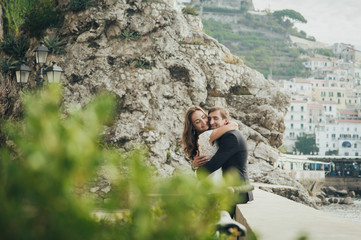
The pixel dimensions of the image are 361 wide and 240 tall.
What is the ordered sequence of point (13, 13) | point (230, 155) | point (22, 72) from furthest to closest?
point (13, 13) < point (22, 72) < point (230, 155)

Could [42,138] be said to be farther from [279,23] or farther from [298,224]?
[279,23]

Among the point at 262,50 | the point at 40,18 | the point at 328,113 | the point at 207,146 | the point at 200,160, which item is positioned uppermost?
the point at 262,50

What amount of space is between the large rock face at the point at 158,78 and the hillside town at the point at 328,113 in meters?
68.5

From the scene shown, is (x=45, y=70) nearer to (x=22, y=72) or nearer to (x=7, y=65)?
(x=22, y=72)

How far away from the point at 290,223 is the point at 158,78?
17.5 metres

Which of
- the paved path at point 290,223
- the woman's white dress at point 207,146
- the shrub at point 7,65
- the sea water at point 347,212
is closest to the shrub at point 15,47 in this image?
the shrub at point 7,65

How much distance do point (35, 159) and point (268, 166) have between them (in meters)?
19.2

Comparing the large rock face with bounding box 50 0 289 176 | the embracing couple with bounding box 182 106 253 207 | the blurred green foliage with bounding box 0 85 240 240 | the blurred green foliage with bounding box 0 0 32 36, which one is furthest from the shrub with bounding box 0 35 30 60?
the blurred green foliage with bounding box 0 85 240 240

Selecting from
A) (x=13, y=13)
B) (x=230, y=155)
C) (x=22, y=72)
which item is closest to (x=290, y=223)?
(x=230, y=155)

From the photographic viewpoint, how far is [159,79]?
20562 millimetres

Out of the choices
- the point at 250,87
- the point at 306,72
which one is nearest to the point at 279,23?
the point at 306,72

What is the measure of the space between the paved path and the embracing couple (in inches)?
14.2

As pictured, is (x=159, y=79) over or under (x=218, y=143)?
over

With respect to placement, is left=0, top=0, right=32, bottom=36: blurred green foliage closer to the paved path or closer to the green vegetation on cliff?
the paved path
